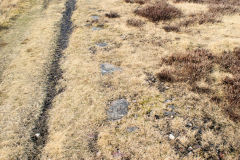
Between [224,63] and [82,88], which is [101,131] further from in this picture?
[224,63]

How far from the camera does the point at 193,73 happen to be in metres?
9.76

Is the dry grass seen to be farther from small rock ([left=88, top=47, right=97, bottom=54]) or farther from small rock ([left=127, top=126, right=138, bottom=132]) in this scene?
small rock ([left=127, top=126, right=138, bottom=132])

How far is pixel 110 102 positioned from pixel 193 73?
13.7 feet

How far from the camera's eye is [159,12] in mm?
17359

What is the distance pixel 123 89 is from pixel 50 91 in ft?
11.5

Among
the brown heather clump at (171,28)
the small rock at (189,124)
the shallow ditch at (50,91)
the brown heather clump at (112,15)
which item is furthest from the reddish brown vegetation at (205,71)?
the brown heather clump at (112,15)

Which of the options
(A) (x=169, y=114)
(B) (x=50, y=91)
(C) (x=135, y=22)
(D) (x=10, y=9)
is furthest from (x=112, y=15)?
(A) (x=169, y=114)

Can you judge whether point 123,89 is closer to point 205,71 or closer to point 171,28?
point 205,71

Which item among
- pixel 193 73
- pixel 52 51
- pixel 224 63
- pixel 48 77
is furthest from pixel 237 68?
pixel 52 51

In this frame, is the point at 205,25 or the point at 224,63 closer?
the point at 224,63

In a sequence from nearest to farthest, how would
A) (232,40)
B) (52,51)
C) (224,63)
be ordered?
(224,63) → (232,40) → (52,51)

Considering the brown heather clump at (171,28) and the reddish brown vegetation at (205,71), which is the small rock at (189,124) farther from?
the brown heather clump at (171,28)

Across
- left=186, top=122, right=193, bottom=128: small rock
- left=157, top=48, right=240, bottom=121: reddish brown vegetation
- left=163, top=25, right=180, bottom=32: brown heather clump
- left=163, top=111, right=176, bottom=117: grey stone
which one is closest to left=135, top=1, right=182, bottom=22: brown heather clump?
left=163, top=25, right=180, bottom=32: brown heather clump

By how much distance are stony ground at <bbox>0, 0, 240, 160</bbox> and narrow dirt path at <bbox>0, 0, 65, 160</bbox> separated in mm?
46
